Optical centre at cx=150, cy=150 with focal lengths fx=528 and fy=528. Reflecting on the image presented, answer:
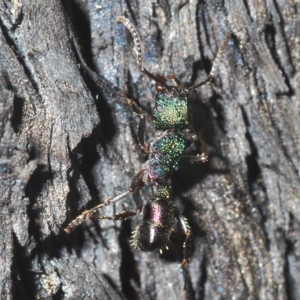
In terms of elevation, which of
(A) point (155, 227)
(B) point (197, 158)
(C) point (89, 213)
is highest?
(B) point (197, 158)

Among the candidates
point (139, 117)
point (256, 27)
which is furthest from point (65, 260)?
point (256, 27)

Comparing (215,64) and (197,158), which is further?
(197,158)

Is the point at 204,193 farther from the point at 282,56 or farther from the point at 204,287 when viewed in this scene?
the point at 282,56

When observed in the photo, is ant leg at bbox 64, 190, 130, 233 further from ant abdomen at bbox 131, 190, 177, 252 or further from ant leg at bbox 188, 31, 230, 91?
ant leg at bbox 188, 31, 230, 91

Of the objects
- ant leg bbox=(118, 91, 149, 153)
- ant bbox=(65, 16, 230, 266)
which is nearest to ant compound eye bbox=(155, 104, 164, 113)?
ant bbox=(65, 16, 230, 266)

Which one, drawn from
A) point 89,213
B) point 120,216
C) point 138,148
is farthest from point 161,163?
point 89,213

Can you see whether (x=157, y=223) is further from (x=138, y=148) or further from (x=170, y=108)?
(x=170, y=108)
